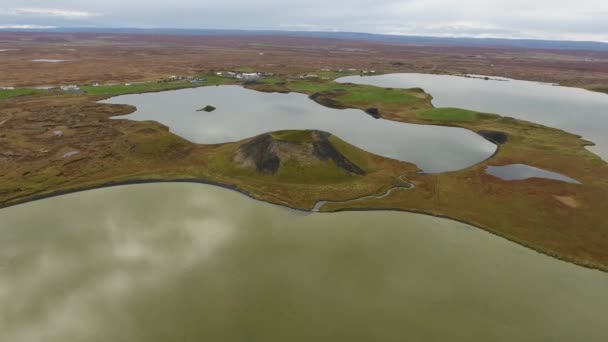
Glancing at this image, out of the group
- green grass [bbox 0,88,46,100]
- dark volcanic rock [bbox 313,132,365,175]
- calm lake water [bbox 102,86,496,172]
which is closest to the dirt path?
dark volcanic rock [bbox 313,132,365,175]

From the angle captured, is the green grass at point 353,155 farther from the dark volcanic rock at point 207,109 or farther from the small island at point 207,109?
the dark volcanic rock at point 207,109

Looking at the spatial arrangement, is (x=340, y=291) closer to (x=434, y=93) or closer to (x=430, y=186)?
(x=430, y=186)

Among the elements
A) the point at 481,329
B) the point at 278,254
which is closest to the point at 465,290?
the point at 481,329

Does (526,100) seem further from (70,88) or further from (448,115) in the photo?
(70,88)

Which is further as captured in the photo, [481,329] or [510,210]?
[510,210]

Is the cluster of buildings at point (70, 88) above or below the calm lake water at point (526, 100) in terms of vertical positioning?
below

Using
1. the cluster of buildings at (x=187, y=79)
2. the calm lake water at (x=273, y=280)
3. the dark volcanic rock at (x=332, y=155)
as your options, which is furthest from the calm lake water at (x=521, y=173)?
the cluster of buildings at (x=187, y=79)
